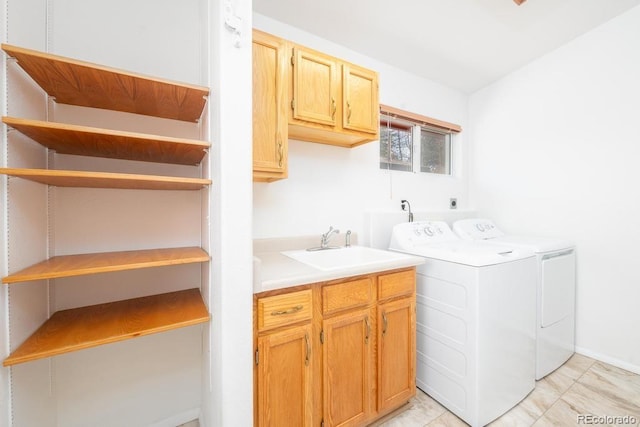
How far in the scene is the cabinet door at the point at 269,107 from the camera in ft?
4.59

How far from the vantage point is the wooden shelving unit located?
0.89 meters

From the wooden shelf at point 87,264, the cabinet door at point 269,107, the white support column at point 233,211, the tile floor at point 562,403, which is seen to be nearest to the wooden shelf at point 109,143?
the white support column at point 233,211

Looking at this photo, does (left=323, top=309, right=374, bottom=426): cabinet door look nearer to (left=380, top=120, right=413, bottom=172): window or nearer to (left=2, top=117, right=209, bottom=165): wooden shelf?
(left=2, top=117, right=209, bottom=165): wooden shelf

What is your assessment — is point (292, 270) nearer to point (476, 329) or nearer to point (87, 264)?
point (87, 264)

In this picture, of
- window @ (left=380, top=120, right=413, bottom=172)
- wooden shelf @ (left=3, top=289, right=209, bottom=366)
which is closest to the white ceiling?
window @ (left=380, top=120, right=413, bottom=172)

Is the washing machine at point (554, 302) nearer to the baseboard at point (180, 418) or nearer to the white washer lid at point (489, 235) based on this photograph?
the white washer lid at point (489, 235)

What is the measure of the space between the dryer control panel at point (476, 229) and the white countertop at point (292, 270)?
3.55ft

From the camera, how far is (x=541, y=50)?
2352 mm

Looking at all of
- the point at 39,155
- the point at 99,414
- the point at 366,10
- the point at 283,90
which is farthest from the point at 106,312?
the point at 366,10

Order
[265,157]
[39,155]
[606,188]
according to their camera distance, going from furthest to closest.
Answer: [606,188], [265,157], [39,155]

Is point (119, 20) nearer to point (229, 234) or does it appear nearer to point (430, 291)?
point (229, 234)

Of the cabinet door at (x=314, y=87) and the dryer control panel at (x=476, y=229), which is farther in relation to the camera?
the dryer control panel at (x=476, y=229)

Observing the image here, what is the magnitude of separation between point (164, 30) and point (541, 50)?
3.13m

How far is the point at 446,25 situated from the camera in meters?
1.99
